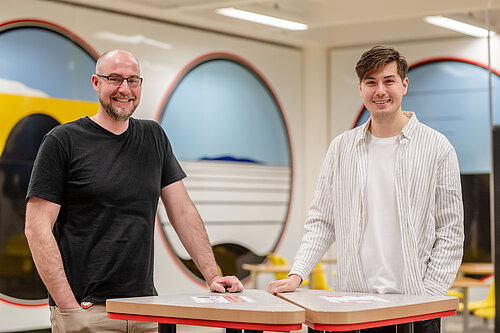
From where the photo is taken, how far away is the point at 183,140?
30.6 feet

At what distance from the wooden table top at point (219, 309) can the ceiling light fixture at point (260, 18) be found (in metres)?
6.35

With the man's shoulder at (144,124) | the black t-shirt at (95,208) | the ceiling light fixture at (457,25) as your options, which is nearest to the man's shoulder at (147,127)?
the man's shoulder at (144,124)

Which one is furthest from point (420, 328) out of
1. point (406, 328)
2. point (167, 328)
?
point (167, 328)

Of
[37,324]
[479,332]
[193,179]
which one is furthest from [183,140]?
[479,332]

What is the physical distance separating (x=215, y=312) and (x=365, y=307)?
51cm

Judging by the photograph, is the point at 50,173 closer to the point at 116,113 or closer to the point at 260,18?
the point at 116,113

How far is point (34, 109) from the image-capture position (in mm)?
7633

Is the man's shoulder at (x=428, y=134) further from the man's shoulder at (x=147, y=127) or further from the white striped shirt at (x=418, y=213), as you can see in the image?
the man's shoulder at (x=147, y=127)

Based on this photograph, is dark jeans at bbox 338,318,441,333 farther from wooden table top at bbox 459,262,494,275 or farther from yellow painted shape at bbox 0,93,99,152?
wooden table top at bbox 459,262,494,275

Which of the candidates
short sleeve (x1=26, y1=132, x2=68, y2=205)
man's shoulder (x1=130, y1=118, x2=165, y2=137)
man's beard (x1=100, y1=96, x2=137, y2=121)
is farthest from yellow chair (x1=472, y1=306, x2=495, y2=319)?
short sleeve (x1=26, y1=132, x2=68, y2=205)

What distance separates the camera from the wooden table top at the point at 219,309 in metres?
2.54

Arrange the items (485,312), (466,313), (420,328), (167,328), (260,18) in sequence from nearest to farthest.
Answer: (167,328) → (420,328) → (485,312) → (466,313) → (260,18)

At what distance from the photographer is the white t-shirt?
3139mm

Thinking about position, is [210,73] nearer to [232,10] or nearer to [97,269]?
[232,10]
